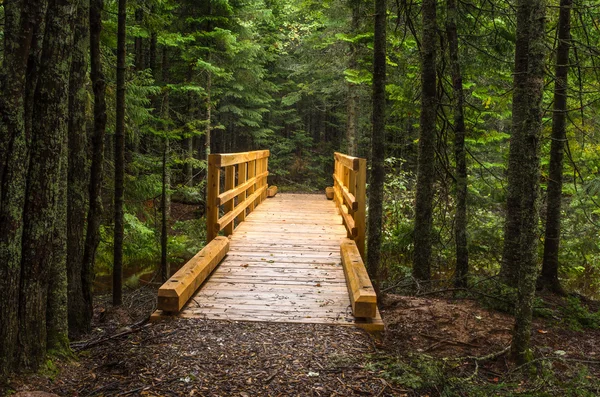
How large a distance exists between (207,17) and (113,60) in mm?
7788

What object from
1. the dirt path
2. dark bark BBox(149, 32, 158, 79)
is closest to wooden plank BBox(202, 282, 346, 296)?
the dirt path

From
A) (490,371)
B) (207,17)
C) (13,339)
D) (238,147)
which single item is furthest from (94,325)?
(238,147)

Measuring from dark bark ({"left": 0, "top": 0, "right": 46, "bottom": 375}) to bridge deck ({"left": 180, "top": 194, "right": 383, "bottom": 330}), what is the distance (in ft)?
6.45

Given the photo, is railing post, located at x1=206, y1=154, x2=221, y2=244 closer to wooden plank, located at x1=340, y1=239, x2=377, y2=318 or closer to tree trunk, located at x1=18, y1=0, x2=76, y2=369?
wooden plank, located at x1=340, y1=239, x2=377, y2=318

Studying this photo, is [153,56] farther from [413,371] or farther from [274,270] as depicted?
[413,371]

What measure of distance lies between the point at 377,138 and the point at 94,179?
3447 mm

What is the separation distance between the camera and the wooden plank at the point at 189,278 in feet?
15.2

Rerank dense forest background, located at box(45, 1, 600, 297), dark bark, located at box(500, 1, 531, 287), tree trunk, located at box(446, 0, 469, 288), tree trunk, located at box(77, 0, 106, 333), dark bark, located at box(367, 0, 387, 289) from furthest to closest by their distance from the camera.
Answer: dense forest background, located at box(45, 1, 600, 297) → tree trunk, located at box(446, 0, 469, 288) → dark bark, located at box(500, 1, 531, 287) → dark bark, located at box(367, 0, 387, 289) → tree trunk, located at box(77, 0, 106, 333)

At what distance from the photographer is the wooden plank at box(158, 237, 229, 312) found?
464cm

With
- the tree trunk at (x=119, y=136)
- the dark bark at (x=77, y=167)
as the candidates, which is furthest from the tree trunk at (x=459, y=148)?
the dark bark at (x=77, y=167)

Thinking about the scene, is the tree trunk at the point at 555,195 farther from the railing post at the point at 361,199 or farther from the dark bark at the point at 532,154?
the dark bark at the point at 532,154

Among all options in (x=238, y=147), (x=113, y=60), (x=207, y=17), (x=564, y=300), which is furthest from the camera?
(x=238, y=147)

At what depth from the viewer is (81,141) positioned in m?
4.54

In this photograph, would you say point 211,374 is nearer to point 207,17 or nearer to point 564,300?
point 564,300
